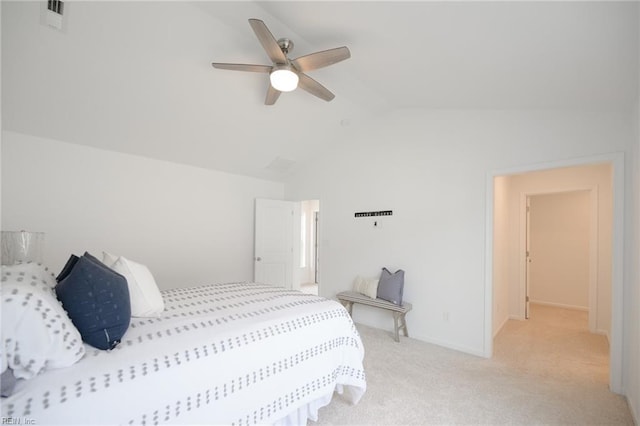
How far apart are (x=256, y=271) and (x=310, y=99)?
280cm

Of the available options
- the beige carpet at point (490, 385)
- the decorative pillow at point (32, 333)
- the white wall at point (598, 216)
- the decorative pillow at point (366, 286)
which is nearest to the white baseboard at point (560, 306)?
the white wall at point (598, 216)

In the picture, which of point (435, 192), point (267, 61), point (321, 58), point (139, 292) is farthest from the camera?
point (435, 192)

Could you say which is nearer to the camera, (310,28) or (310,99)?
(310,28)

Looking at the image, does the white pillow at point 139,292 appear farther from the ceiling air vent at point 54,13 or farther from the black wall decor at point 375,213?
the black wall decor at point 375,213

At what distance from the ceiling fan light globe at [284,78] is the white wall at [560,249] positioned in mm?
5208

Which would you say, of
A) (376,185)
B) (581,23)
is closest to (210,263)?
(376,185)

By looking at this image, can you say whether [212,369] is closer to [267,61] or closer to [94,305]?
[94,305]

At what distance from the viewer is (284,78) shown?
2201 mm

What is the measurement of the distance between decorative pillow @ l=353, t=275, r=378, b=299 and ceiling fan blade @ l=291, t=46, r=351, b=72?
8.87 ft

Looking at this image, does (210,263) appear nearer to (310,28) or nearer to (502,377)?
(310,28)

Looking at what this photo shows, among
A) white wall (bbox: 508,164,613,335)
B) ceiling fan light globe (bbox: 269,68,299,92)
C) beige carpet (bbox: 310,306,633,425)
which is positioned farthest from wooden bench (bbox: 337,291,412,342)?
ceiling fan light globe (bbox: 269,68,299,92)

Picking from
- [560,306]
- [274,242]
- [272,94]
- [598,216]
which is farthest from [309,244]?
[598,216]

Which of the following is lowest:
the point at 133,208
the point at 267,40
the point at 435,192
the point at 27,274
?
the point at 27,274

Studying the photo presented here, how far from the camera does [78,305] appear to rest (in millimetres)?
1322
